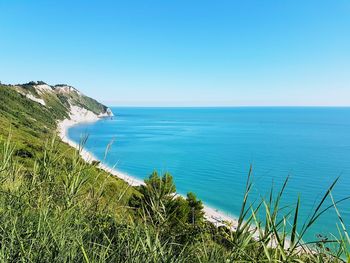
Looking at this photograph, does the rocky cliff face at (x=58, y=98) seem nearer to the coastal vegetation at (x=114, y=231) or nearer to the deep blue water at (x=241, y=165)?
the deep blue water at (x=241, y=165)

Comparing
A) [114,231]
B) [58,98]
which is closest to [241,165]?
[114,231]

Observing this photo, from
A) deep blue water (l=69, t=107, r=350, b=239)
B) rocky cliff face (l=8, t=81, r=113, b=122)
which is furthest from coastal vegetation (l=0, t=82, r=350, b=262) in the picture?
rocky cliff face (l=8, t=81, r=113, b=122)

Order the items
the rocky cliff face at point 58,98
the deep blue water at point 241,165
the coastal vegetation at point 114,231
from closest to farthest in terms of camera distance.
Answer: the coastal vegetation at point 114,231
the deep blue water at point 241,165
the rocky cliff face at point 58,98

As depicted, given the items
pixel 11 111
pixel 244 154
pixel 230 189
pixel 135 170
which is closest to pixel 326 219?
pixel 230 189

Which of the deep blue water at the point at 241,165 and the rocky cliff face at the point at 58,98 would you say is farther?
the rocky cliff face at the point at 58,98

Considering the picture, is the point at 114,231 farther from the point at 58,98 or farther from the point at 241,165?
the point at 58,98

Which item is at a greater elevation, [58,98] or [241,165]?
[58,98]

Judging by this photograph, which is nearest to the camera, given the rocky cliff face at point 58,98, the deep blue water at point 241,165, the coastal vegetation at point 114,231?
the coastal vegetation at point 114,231

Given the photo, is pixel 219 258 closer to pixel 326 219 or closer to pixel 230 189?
pixel 326 219

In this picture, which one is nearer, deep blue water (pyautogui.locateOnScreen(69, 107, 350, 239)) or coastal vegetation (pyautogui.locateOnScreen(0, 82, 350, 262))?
coastal vegetation (pyautogui.locateOnScreen(0, 82, 350, 262))

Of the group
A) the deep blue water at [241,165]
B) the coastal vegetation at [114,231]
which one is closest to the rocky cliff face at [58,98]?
the deep blue water at [241,165]

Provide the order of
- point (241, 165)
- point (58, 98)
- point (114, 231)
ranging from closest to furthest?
point (114, 231)
point (241, 165)
point (58, 98)

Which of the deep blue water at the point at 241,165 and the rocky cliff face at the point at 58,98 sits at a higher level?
the rocky cliff face at the point at 58,98

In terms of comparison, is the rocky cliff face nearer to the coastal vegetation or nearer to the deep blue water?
the deep blue water
